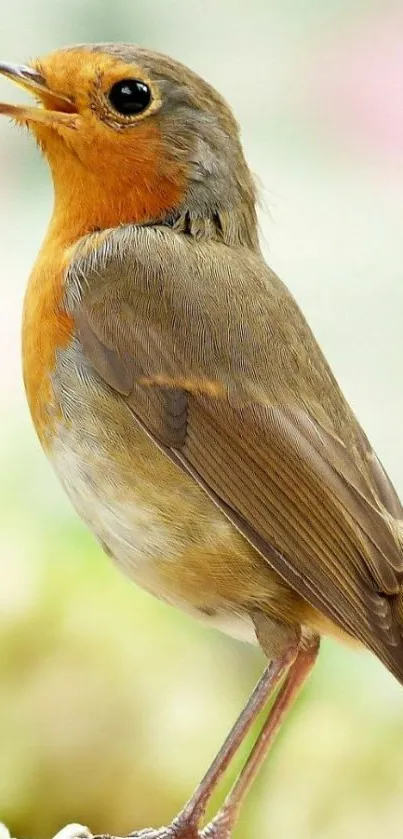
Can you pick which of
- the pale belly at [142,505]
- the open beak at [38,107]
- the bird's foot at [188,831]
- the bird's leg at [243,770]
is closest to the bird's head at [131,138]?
the open beak at [38,107]

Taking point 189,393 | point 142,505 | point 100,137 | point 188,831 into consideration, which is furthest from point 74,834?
point 100,137

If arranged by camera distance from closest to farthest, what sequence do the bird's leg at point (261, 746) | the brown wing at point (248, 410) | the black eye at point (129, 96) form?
1. the brown wing at point (248, 410)
2. the black eye at point (129, 96)
3. the bird's leg at point (261, 746)

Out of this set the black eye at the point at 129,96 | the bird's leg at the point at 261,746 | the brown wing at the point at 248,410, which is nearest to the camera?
the brown wing at the point at 248,410

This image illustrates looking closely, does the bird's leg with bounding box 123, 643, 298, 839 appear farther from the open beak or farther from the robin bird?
the open beak

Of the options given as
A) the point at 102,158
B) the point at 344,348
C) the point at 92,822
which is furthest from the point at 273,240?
the point at 92,822

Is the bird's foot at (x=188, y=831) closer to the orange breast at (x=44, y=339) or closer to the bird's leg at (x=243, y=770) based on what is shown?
the bird's leg at (x=243, y=770)

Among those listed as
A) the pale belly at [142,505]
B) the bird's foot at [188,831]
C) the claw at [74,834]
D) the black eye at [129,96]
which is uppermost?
the black eye at [129,96]
